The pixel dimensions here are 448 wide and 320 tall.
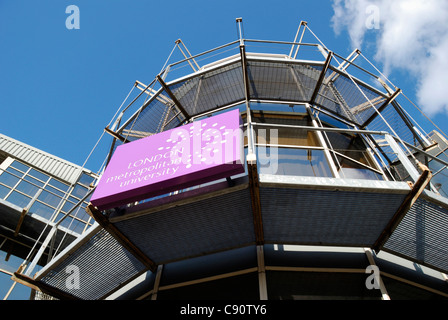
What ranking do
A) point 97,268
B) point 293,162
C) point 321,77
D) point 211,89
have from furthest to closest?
point 211,89
point 321,77
point 293,162
point 97,268

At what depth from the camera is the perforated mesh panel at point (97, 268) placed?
19.0 feet

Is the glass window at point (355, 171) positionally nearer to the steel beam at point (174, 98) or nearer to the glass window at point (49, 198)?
the steel beam at point (174, 98)

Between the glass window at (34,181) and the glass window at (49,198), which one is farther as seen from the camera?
the glass window at (34,181)

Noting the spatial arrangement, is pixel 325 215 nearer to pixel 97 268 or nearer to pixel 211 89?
pixel 97 268

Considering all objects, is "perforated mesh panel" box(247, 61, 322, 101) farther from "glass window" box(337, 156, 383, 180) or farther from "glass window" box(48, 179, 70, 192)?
"glass window" box(48, 179, 70, 192)

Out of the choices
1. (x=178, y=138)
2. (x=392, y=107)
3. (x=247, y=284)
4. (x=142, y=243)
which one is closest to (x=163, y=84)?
(x=178, y=138)

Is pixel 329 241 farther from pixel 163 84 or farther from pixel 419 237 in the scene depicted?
pixel 163 84

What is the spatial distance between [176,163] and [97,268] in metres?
2.98

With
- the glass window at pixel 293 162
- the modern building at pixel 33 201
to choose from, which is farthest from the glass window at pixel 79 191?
the glass window at pixel 293 162

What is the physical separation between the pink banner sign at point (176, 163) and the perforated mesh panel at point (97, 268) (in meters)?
1.06

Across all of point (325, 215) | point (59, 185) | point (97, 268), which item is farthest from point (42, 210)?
point (325, 215)

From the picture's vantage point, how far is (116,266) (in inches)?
242

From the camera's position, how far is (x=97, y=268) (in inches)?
240
